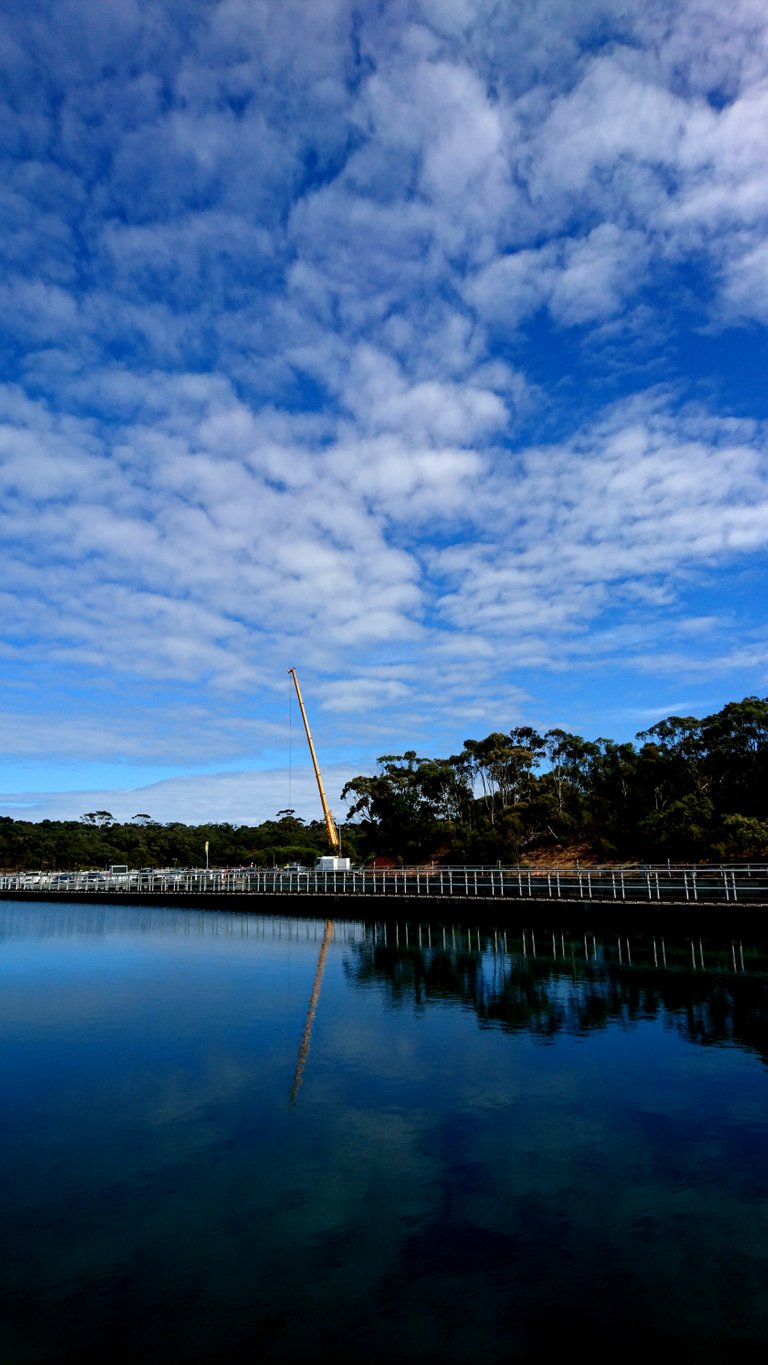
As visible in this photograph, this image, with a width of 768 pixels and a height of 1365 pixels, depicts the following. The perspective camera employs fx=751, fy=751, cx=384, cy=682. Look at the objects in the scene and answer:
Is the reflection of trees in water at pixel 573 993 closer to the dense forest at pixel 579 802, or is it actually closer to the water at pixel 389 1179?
the water at pixel 389 1179

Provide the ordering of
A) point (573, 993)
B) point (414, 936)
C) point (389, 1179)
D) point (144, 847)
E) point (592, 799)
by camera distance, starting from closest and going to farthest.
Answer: point (389, 1179)
point (573, 993)
point (414, 936)
point (592, 799)
point (144, 847)

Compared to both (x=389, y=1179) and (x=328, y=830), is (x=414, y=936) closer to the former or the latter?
(x=389, y=1179)

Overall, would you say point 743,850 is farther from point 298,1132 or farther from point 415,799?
point 298,1132

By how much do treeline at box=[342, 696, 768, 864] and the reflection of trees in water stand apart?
2971 cm

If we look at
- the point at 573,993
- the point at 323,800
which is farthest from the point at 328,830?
the point at 573,993

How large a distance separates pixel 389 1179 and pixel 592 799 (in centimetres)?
7403

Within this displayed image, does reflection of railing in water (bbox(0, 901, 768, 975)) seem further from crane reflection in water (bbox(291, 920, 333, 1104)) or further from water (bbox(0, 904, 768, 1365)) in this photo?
water (bbox(0, 904, 768, 1365))

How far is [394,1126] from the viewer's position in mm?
13875

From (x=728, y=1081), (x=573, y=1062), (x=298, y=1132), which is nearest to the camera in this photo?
(x=298, y=1132)

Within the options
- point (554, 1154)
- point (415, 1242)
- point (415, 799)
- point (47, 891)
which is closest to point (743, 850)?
point (415, 799)

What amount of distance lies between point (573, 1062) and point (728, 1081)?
133 inches

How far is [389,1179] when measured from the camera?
38.4 feet

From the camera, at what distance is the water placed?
8266mm

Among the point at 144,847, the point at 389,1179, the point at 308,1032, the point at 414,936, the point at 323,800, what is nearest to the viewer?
the point at 389,1179
